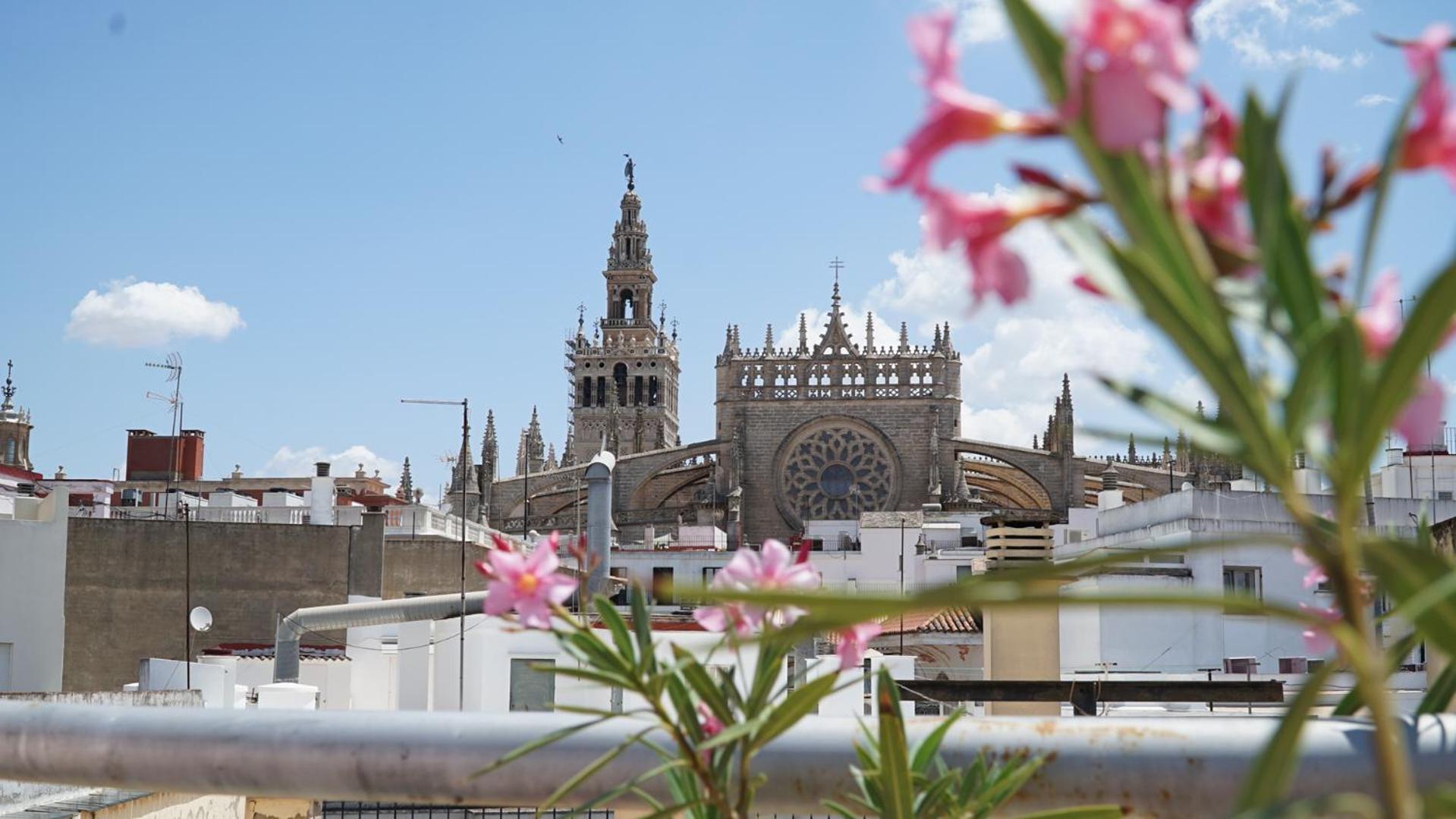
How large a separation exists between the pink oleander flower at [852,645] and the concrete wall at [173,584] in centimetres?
2200

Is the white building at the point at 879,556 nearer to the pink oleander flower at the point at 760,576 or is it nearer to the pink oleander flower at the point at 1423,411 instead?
the pink oleander flower at the point at 760,576

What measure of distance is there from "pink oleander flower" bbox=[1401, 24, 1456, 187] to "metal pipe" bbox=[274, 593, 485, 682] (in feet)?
53.8

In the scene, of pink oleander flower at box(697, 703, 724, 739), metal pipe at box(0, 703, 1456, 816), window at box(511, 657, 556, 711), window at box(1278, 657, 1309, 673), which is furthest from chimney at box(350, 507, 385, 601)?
pink oleander flower at box(697, 703, 724, 739)

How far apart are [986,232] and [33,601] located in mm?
19711

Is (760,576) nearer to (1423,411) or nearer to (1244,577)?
(1423,411)

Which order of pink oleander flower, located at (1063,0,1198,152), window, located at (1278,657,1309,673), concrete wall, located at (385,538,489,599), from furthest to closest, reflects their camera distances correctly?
concrete wall, located at (385,538,489,599) < window, located at (1278,657,1309,673) < pink oleander flower, located at (1063,0,1198,152)

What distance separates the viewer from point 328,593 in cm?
2288

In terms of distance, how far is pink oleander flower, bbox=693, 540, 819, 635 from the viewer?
133cm

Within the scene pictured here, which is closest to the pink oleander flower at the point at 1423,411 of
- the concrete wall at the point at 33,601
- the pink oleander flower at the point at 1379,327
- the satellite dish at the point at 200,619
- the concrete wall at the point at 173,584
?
the pink oleander flower at the point at 1379,327

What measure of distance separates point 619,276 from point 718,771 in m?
70.4

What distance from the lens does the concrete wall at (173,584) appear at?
72.8 ft

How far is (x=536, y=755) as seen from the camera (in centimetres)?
169

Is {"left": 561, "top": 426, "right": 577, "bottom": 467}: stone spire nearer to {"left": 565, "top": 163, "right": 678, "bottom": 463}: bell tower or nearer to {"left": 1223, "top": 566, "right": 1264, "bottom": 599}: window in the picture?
{"left": 565, "top": 163, "right": 678, "bottom": 463}: bell tower

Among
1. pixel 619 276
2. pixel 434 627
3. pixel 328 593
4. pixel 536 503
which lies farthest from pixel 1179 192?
pixel 619 276
